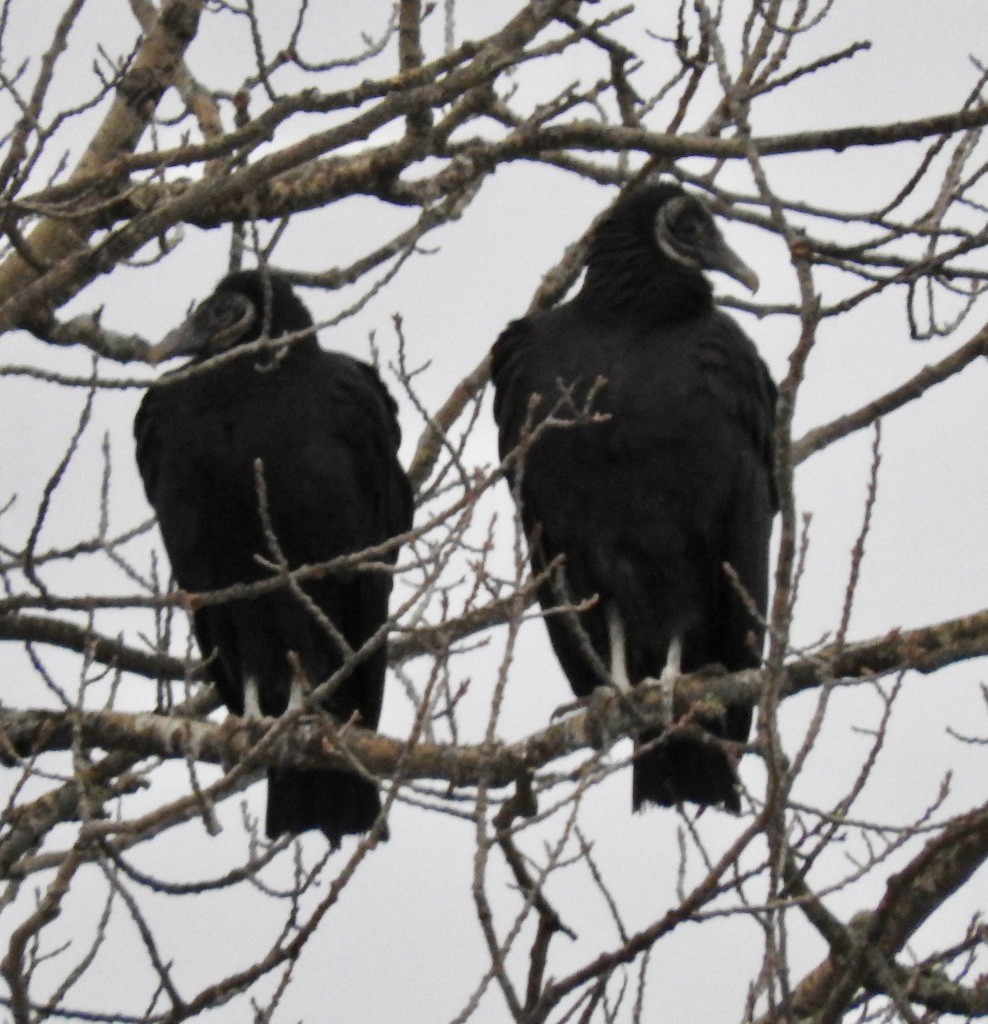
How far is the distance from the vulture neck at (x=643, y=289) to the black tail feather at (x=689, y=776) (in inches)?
42.8

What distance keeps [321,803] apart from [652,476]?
3.71ft

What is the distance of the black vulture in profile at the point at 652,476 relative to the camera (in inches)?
186

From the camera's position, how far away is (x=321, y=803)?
486 centimetres

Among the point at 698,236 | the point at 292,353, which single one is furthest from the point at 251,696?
the point at 698,236

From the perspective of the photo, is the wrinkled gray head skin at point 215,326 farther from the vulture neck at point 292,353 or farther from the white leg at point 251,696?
the white leg at point 251,696

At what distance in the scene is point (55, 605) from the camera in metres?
3.50

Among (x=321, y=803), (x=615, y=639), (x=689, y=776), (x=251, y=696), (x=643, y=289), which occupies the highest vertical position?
(x=643, y=289)


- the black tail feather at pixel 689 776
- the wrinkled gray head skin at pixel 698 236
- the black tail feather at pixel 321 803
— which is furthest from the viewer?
the wrinkled gray head skin at pixel 698 236

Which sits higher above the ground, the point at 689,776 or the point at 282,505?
the point at 282,505

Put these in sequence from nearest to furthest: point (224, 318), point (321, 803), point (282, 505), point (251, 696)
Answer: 1. point (321, 803)
2. point (282, 505)
3. point (251, 696)
4. point (224, 318)

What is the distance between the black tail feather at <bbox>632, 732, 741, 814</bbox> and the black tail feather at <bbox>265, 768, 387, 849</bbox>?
0.69m

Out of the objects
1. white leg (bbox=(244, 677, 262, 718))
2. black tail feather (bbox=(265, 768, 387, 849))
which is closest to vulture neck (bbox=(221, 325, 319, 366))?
white leg (bbox=(244, 677, 262, 718))

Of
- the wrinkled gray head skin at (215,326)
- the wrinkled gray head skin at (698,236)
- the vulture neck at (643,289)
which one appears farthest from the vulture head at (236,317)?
the wrinkled gray head skin at (698,236)

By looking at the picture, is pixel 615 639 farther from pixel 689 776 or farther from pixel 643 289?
pixel 643 289
